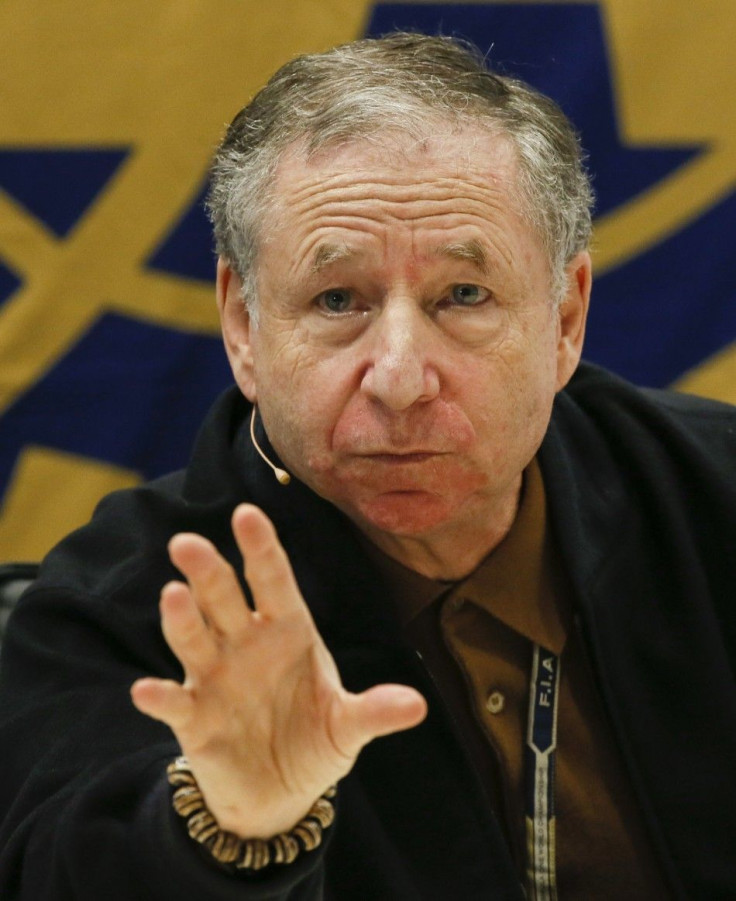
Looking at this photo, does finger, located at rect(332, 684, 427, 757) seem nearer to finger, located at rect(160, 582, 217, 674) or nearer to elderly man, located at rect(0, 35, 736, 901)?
finger, located at rect(160, 582, 217, 674)

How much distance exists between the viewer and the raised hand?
1.13m

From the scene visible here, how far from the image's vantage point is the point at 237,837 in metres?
1.16

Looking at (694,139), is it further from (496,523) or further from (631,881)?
(631,881)

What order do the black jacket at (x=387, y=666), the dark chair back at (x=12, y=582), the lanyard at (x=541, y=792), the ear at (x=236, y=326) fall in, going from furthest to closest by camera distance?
the dark chair back at (x=12, y=582)
the ear at (x=236, y=326)
the lanyard at (x=541, y=792)
the black jacket at (x=387, y=666)

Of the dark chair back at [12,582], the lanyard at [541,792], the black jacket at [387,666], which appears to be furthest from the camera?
the dark chair back at [12,582]

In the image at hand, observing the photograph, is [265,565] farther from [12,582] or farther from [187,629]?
[12,582]

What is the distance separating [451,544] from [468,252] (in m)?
0.38

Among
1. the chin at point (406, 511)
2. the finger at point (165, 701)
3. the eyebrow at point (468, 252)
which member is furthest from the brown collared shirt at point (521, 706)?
the finger at point (165, 701)

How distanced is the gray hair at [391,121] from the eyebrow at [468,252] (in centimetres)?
9

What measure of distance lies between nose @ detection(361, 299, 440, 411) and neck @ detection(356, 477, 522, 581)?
0.25 metres

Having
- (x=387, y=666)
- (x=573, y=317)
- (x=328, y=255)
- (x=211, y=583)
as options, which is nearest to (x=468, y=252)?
(x=328, y=255)

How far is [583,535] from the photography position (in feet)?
5.82

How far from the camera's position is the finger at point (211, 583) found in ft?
3.61

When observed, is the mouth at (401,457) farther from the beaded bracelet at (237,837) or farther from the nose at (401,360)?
the beaded bracelet at (237,837)
